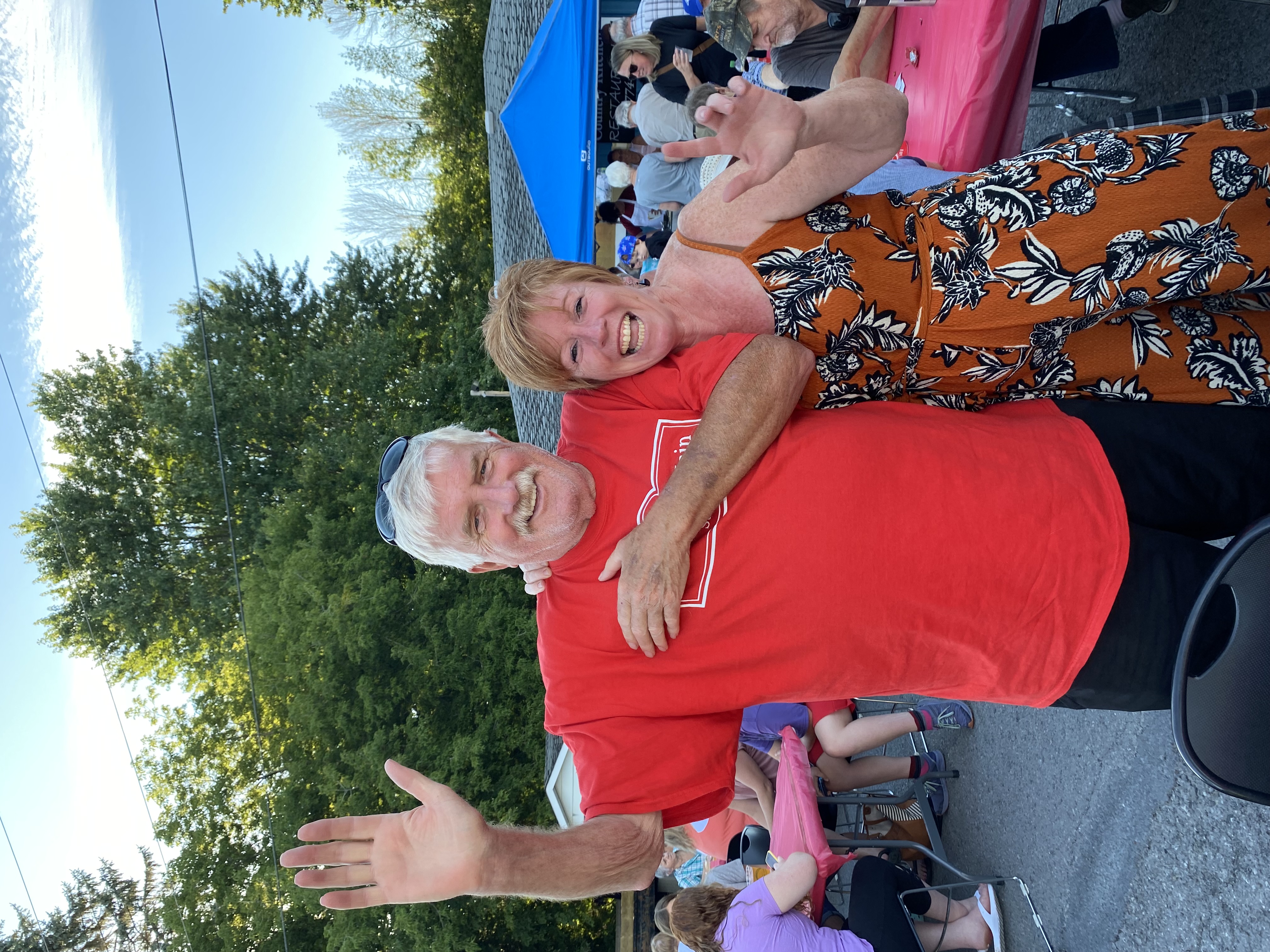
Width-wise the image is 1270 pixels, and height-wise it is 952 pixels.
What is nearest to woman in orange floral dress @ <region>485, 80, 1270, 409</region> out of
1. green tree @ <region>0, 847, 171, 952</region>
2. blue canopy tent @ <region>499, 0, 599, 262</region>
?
blue canopy tent @ <region>499, 0, 599, 262</region>

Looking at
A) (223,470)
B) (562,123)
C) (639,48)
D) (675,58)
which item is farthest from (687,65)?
(223,470)

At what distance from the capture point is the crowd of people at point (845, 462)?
1608 millimetres

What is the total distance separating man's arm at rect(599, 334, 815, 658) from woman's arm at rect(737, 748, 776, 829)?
3230mm

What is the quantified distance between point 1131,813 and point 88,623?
394 inches

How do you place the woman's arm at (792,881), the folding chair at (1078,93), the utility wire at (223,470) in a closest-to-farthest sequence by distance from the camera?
the folding chair at (1078,93)
the woman's arm at (792,881)
the utility wire at (223,470)

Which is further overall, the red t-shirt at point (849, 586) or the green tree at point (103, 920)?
the green tree at point (103, 920)

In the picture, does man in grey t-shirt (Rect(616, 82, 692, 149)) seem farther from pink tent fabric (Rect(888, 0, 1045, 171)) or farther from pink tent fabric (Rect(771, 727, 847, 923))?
pink tent fabric (Rect(771, 727, 847, 923))

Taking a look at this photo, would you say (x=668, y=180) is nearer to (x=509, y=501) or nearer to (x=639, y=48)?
(x=639, y=48)

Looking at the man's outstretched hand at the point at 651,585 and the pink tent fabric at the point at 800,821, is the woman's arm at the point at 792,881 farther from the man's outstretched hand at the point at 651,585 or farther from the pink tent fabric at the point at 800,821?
the man's outstretched hand at the point at 651,585

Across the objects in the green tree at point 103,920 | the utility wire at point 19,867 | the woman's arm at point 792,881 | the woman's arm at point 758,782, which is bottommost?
the green tree at point 103,920

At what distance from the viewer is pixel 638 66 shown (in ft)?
19.0

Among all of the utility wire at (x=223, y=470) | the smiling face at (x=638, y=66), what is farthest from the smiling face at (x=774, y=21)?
the utility wire at (x=223, y=470)

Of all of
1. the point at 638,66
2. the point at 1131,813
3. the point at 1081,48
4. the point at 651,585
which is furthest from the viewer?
the point at 638,66

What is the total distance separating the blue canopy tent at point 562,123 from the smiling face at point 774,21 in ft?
7.13
